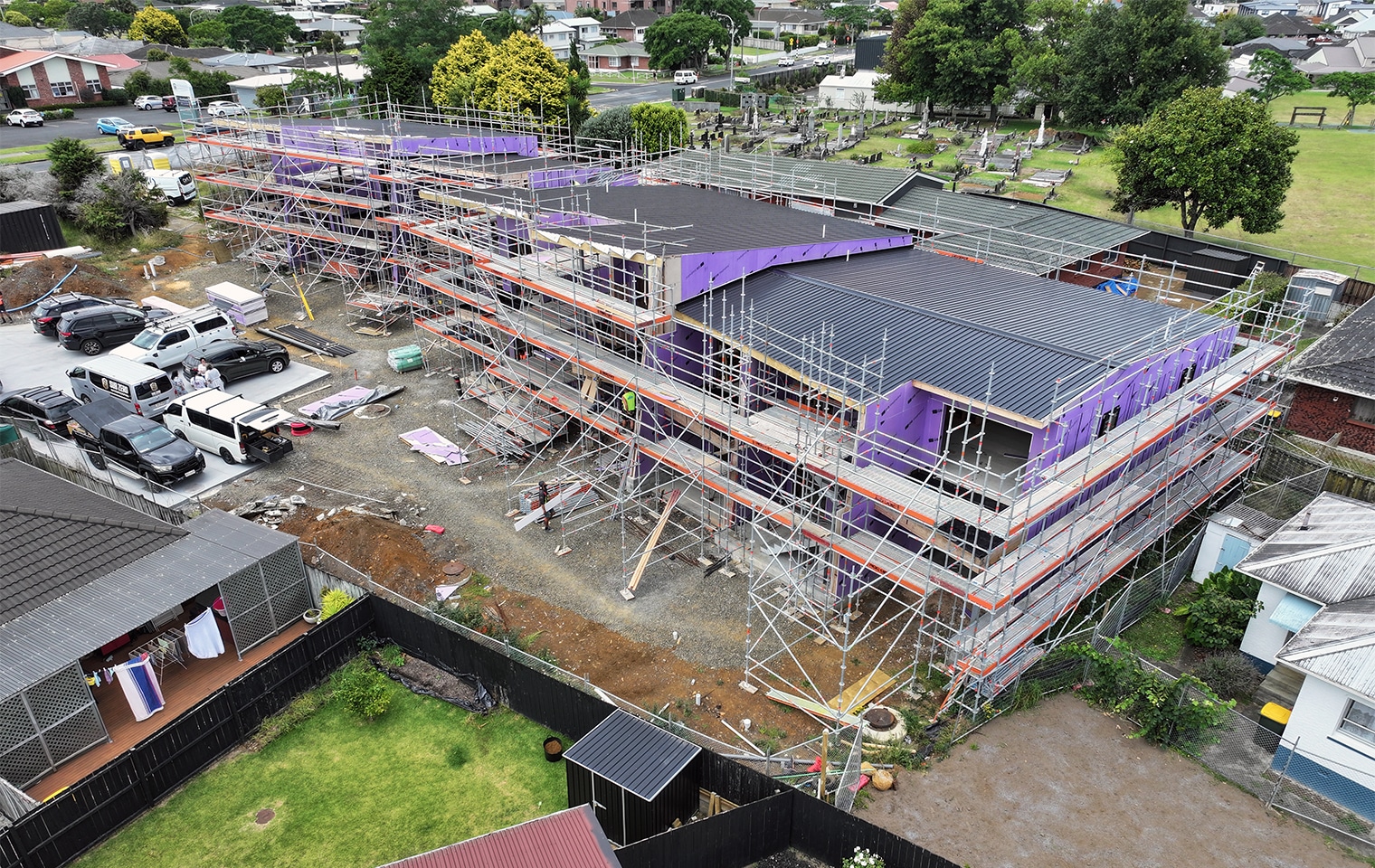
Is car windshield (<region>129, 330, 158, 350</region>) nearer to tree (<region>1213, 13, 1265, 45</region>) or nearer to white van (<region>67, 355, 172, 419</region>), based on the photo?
white van (<region>67, 355, 172, 419</region>)

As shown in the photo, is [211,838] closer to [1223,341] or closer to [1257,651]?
[1257,651]

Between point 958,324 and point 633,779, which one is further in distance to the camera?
point 958,324

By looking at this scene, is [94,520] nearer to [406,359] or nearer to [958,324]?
[406,359]

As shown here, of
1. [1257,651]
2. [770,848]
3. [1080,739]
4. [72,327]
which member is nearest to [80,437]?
[72,327]

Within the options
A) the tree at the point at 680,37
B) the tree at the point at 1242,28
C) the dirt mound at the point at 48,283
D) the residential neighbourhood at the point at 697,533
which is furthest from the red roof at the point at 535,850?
the tree at the point at 1242,28

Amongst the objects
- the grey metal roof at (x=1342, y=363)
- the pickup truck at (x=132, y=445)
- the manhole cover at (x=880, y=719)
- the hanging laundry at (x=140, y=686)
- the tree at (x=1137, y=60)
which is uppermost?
the tree at (x=1137, y=60)

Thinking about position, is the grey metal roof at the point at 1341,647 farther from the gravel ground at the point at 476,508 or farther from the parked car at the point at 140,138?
the parked car at the point at 140,138

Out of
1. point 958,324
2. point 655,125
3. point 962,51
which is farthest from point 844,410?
point 962,51
